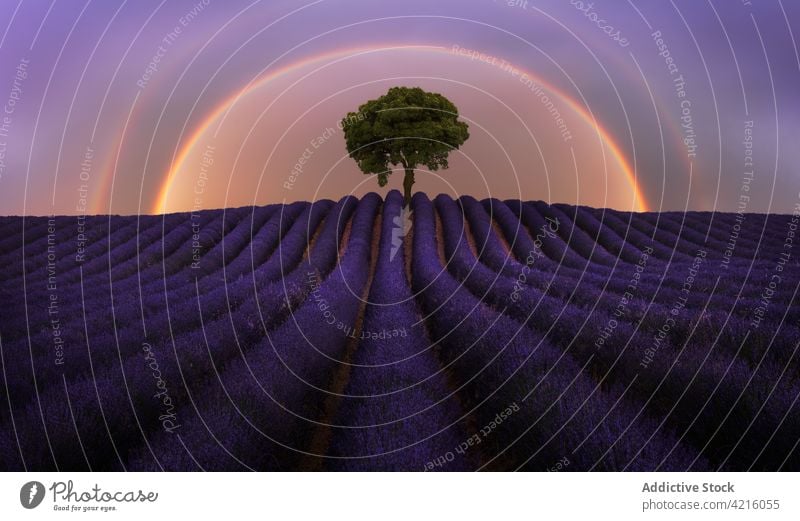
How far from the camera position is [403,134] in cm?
1677

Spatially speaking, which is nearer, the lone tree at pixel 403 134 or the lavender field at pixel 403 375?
the lavender field at pixel 403 375

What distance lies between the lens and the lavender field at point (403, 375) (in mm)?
2695

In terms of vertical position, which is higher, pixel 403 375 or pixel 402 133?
pixel 402 133

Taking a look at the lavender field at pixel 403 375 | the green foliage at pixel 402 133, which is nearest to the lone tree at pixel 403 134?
the green foliage at pixel 402 133

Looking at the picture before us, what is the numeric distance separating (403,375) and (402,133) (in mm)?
13911

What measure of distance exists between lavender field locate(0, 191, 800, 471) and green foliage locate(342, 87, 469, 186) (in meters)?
8.16

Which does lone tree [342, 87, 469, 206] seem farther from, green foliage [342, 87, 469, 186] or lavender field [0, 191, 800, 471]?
lavender field [0, 191, 800, 471]

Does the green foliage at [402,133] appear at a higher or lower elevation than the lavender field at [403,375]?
higher

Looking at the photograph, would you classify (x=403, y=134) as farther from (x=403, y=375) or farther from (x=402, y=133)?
(x=403, y=375)

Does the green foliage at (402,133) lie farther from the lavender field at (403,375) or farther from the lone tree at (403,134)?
the lavender field at (403,375)

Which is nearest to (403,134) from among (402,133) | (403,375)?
(402,133)

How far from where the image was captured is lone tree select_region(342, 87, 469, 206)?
1631cm

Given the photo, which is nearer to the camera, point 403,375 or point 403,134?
point 403,375
